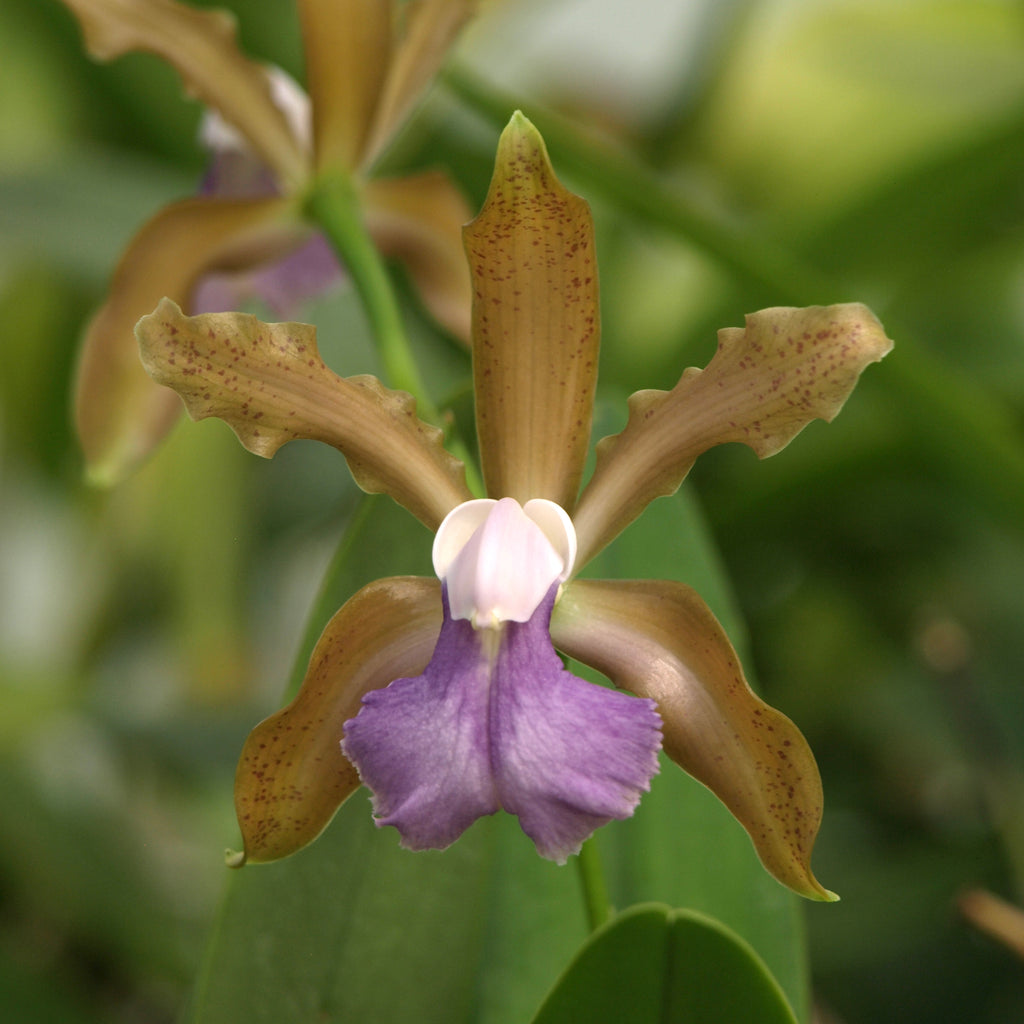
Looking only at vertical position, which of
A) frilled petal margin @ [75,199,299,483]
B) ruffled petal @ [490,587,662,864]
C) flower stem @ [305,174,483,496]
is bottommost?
frilled petal margin @ [75,199,299,483]

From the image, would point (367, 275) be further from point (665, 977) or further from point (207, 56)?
point (665, 977)

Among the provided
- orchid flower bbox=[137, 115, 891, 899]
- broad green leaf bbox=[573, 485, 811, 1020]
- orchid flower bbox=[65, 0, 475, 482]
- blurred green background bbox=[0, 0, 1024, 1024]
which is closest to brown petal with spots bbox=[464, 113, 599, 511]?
orchid flower bbox=[137, 115, 891, 899]

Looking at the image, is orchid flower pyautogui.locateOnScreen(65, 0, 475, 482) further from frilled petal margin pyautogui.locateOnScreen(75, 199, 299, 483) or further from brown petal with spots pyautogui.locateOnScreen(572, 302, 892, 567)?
brown petal with spots pyautogui.locateOnScreen(572, 302, 892, 567)

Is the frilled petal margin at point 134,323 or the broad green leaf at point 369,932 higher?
the frilled petal margin at point 134,323

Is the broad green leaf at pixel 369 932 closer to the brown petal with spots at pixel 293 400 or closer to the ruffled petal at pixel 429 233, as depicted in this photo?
the brown petal with spots at pixel 293 400

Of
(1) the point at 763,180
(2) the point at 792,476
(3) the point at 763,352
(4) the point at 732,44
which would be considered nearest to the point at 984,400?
(2) the point at 792,476

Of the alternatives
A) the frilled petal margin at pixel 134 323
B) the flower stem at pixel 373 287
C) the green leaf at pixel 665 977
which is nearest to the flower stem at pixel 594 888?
the green leaf at pixel 665 977
